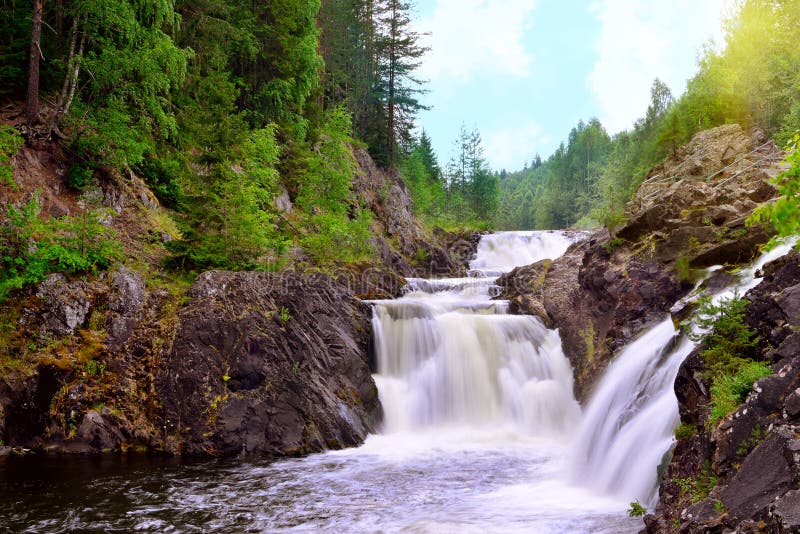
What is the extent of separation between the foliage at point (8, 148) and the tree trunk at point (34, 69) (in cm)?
137

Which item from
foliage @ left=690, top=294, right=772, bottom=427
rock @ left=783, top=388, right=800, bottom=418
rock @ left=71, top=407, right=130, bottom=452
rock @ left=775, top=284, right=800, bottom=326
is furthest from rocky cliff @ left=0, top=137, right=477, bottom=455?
rock @ left=783, top=388, right=800, bottom=418

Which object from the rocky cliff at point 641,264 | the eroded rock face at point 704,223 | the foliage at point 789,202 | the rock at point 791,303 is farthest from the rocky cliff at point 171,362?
the foliage at point 789,202

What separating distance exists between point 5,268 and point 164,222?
5.22m

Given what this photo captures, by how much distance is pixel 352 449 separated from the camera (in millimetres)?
11609

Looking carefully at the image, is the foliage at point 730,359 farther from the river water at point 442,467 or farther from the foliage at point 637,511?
the foliage at point 637,511

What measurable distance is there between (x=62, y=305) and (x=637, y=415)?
39.9ft

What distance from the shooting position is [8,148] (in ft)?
41.3

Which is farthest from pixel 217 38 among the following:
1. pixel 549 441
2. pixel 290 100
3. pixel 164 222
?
pixel 549 441

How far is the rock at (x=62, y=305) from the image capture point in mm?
11133

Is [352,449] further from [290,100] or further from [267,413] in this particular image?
[290,100]

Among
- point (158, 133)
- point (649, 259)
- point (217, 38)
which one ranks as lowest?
point (649, 259)

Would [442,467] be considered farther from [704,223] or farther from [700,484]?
[704,223]

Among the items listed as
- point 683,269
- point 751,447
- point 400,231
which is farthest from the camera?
point 400,231

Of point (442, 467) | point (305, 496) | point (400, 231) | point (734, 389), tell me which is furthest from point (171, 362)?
point (400, 231)
